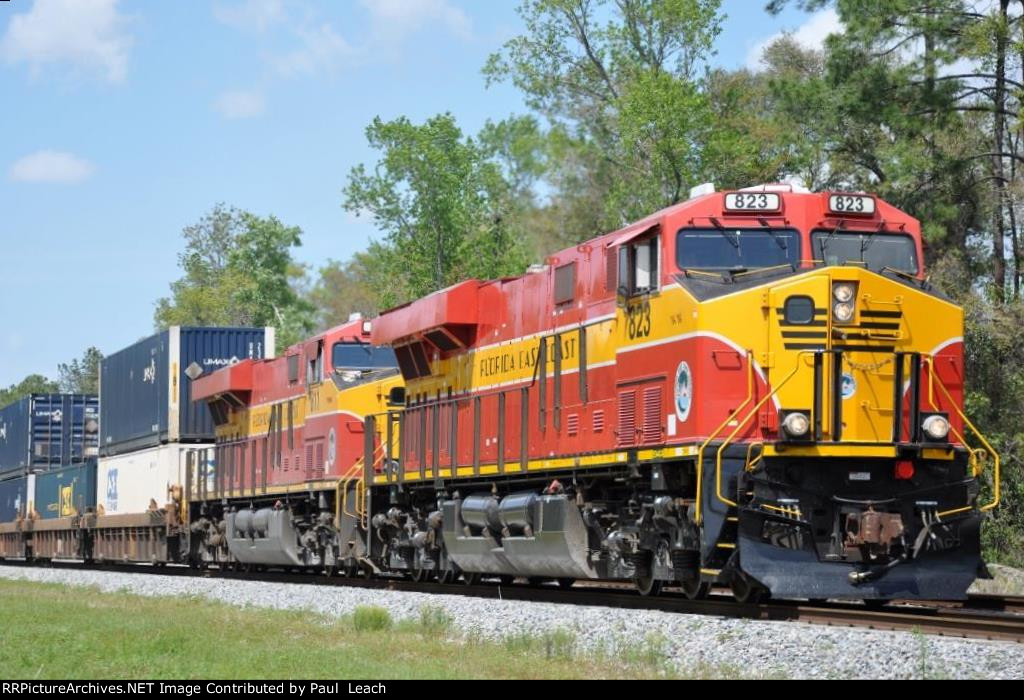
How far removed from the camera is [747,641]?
11.6 m

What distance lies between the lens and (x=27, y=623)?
16391mm

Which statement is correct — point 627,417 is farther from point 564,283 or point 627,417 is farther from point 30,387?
point 30,387

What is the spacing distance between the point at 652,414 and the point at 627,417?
621 millimetres

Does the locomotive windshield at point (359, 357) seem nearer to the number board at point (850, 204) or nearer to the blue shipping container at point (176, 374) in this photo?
the blue shipping container at point (176, 374)

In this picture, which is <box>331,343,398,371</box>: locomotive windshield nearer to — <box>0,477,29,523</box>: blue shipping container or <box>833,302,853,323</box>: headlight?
<box>833,302,853,323</box>: headlight

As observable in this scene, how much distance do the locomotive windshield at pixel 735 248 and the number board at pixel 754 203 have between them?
212 mm

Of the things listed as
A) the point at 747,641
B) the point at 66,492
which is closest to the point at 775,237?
the point at 747,641

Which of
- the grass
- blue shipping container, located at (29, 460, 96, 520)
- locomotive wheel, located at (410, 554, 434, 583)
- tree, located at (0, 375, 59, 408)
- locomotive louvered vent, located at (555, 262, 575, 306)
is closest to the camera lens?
the grass

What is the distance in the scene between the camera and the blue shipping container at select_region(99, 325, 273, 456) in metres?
31.5

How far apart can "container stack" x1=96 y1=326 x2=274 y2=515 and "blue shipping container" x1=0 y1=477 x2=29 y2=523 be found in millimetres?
9656

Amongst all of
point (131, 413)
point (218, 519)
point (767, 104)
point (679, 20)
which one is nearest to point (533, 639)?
point (218, 519)

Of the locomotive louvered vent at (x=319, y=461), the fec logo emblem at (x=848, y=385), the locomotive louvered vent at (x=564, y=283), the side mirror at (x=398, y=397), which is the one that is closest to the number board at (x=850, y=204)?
the fec logo emblem at (x=848, y=385)

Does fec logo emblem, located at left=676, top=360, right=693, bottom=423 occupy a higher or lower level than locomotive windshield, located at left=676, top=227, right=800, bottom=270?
lower

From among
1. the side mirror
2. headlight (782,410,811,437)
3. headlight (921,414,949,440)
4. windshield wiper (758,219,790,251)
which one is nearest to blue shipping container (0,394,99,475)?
the side mirror
